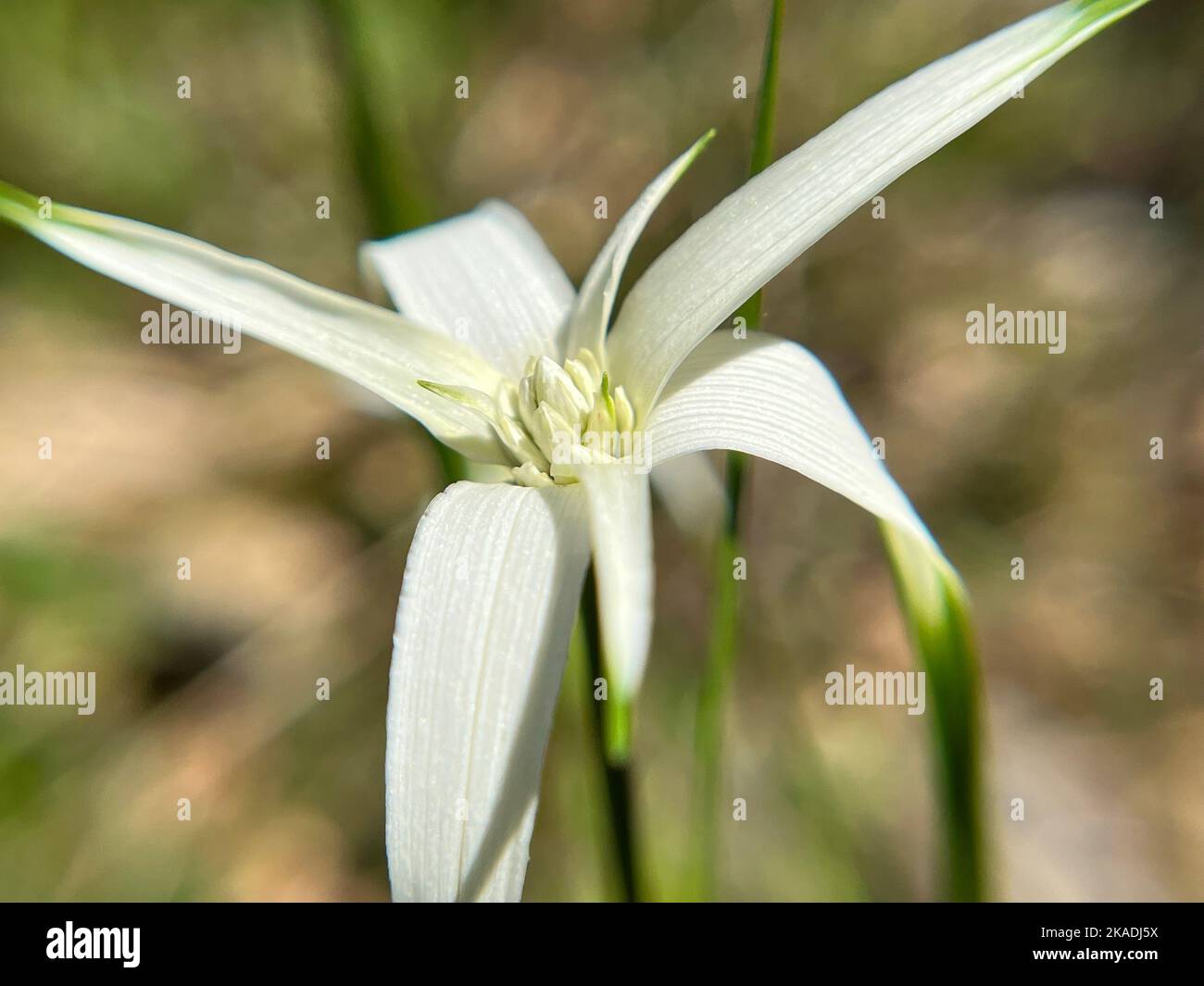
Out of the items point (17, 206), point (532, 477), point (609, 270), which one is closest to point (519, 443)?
point (532, 477)

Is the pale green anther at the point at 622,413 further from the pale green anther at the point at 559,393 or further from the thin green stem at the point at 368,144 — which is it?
the thin green stem at the point at 368,144

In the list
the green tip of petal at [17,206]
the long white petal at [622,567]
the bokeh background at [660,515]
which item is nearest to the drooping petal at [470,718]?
the long white petal at [622,567]

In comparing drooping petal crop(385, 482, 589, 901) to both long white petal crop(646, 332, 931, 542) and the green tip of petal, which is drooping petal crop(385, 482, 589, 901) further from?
the green tip of petal

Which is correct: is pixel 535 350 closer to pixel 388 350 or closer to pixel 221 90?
pixel 388 350

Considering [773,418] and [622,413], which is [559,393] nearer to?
[622,413]

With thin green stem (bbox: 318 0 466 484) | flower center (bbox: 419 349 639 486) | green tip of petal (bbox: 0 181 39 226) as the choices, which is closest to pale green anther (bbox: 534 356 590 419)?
flower center (bbox: 419 349 639 486)

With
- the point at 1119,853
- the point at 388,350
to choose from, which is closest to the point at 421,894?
the point at 388,350
